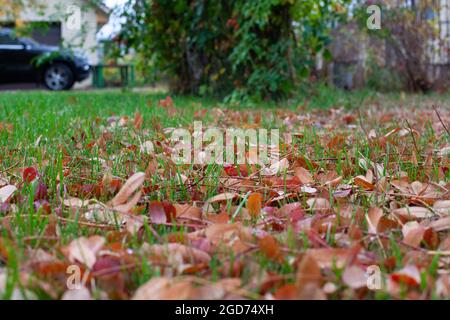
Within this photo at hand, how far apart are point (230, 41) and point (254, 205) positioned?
452cm

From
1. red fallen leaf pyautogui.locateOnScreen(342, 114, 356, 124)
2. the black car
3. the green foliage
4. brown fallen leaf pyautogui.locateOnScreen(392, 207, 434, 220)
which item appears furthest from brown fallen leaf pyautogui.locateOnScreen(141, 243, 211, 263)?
the black car

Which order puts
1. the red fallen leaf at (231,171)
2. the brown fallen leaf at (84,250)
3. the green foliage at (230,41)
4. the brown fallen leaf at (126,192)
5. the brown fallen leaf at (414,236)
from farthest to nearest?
the green foliage at (230,41) → the red fallen leaf at (231,171) → the brown fallen leaf at (126,192) → the brown fallen leaf at (414,236) → the brown fallen leaf at (84,250)

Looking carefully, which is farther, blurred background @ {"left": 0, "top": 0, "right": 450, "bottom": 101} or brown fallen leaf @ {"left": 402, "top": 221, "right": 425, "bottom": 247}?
blurred background @ {"left": 0, "top": 0, "right": 450, "bottom": 101}

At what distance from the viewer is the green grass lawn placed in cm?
93

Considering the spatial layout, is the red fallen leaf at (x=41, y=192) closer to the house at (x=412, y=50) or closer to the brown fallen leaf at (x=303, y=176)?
the brown fallen leaf at (x=303, y=176)

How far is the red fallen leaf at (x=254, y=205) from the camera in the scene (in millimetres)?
1380

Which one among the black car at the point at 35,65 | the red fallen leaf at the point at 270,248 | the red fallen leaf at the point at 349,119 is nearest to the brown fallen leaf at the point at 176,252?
the red fallen leaf at the point at 270,248

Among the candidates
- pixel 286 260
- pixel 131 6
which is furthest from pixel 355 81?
pixel 286 260

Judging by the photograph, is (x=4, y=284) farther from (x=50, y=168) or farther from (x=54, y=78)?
(x=54, y=78)

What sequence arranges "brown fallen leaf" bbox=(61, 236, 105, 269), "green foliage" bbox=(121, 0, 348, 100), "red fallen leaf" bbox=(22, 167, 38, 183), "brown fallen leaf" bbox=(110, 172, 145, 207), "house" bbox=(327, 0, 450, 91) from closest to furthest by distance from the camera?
"brown fallen leaf" bbox=(61, 236, 105, 269)
"brown fallen leaf" bbox=(110, 172, 145, 207)
"red fallen leaf" bbox=(22, 167, 38, 183)
"green foliage" bbox=(121, 0, 348, 100)
"house" bbox=(327, 0, 450, 91)

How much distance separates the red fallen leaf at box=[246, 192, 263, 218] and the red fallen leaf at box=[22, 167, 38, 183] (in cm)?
68

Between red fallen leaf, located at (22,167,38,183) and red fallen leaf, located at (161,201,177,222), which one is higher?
red fallen leaf, located at (22,167,38,183)

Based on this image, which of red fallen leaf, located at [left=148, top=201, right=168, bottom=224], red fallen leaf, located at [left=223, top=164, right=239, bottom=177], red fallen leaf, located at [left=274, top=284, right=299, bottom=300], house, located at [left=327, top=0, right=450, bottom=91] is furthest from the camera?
house, located at [left=327, top=0, right=450, bottom=91]

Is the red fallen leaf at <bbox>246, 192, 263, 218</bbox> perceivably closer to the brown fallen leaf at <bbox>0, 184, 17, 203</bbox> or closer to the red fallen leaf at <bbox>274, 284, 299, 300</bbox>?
the red fallen leaf at <bbox>274, 284, 299, 300</bbox>
